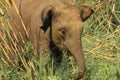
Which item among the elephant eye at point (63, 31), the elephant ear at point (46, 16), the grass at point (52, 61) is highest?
the elephant ear at point (46, 16)

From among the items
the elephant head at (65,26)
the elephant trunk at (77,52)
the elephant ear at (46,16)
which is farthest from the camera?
the elephant ear at (46,16)

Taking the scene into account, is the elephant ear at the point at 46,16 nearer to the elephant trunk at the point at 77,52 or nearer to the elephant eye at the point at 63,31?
the elephant eye at the point at 63,31

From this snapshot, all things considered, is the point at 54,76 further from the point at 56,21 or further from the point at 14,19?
the point at 14,19

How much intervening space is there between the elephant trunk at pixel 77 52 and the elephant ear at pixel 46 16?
1.02 ft

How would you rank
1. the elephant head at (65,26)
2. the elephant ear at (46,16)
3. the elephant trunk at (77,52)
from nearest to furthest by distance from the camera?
the elephant trunk at (77,52), the elephant head at (65,26), the elephant ear at (46,16)

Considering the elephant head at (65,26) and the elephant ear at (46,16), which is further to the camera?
the elephant ear at (46,16)

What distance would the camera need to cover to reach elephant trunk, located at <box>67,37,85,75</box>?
11.9ft

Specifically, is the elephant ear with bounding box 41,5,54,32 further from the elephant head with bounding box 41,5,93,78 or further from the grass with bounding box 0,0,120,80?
the grass with bounding box 0,0,120,80

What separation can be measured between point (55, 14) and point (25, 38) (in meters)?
0.58

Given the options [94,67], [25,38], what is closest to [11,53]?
[25,38]

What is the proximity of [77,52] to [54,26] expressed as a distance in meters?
0.44

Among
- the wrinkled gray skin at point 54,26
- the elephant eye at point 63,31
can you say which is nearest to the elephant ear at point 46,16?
the wrinkled gray skin at point 54,26

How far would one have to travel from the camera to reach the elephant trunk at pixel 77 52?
3629mm

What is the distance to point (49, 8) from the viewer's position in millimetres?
3977
